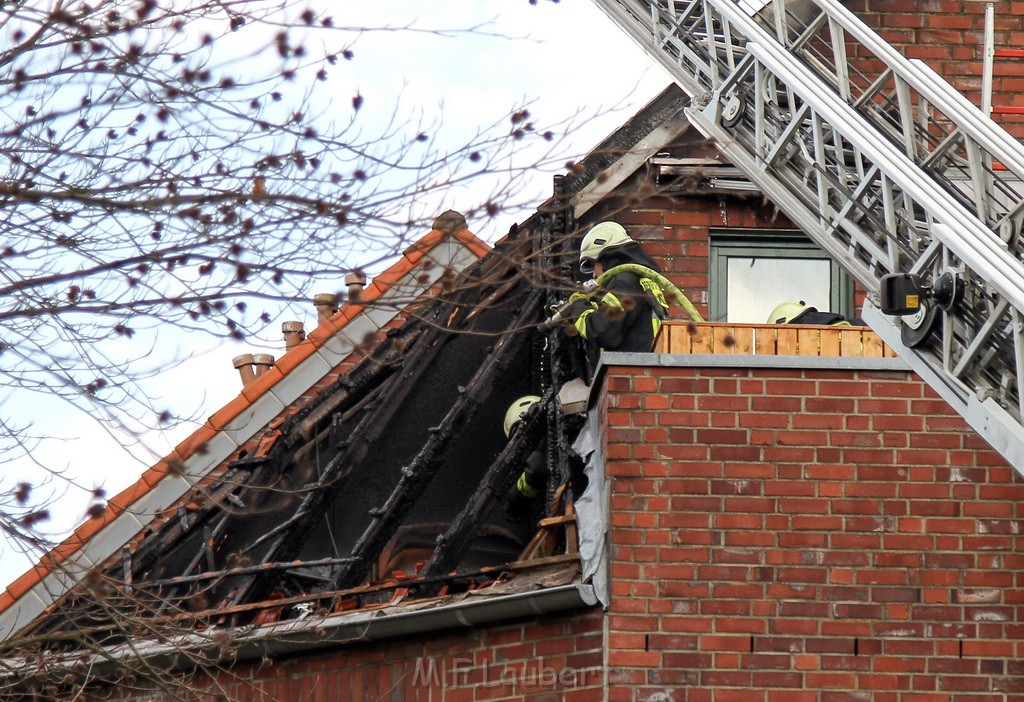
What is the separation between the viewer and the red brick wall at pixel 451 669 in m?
9.21

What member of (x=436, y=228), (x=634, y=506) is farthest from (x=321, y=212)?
(x=634, y=506)

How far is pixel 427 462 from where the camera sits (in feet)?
36.2

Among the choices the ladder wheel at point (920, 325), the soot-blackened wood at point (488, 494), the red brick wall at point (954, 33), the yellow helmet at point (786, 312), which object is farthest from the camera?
the red brick wall at point (954, 33)

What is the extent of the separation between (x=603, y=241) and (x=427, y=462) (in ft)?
5.79

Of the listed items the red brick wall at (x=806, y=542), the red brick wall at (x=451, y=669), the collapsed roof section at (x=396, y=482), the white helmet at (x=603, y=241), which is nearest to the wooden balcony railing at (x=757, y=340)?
the red brick wall at (x=806, y=542)

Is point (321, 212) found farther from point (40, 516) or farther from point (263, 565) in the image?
point (263, 565)

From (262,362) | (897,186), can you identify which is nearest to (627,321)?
(897,186)

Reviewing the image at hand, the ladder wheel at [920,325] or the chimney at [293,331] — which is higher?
the chimney at [293,331]

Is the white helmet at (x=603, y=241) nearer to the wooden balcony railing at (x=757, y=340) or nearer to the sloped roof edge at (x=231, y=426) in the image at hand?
the sloped roof edge at (x=231, y=426)

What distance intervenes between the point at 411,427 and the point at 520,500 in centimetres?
121

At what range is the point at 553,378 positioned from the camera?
36.0 feet

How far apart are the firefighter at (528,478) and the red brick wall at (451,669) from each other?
1373 millimetres

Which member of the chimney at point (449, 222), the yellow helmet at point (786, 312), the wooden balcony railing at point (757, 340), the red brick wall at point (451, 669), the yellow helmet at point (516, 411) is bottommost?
the red brick wall at point (451, 669)

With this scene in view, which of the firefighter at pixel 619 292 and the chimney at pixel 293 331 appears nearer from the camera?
the firefighter at pixel 619 292
